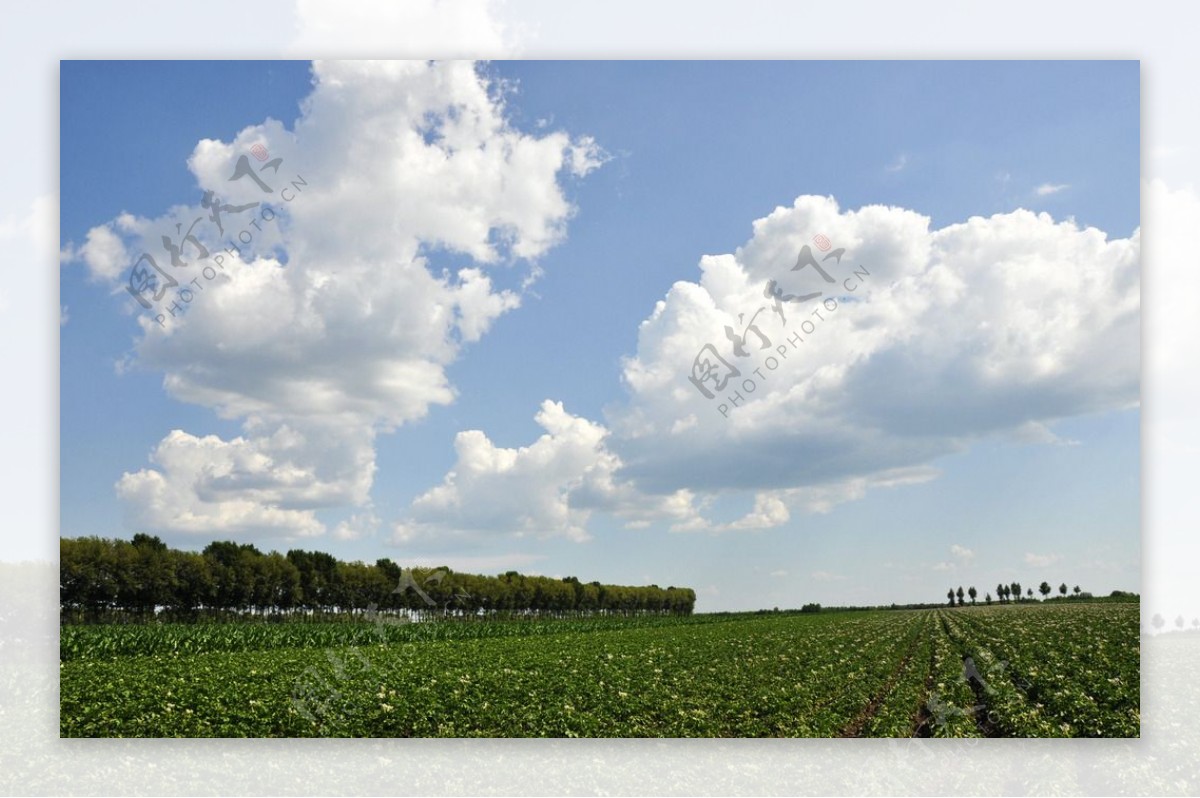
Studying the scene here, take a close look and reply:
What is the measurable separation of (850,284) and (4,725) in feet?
36.1

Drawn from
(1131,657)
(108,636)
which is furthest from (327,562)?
(1131,657)

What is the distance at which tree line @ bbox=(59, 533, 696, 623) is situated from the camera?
44.1 ft

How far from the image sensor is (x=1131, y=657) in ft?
35.1

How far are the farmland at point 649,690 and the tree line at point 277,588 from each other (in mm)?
1052

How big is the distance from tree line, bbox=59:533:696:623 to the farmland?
1052 millimetres

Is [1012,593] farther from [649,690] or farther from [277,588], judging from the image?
[277,588]

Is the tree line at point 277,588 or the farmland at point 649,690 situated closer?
the farmland at point 649,690

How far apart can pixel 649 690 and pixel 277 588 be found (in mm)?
14814

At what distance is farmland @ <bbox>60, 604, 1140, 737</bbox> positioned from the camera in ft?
33.3

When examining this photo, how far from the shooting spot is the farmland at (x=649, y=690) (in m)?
10.2

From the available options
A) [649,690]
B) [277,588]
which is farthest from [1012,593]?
[277,588]

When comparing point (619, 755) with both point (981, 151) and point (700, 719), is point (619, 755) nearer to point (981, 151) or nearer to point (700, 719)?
point (700, 719)

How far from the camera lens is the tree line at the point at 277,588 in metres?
13.4

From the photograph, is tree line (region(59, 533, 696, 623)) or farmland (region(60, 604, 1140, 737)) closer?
farmland (region(60, 604, 1140, 737))
